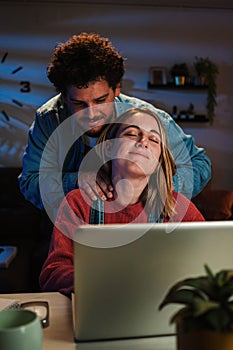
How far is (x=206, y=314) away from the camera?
0.68m

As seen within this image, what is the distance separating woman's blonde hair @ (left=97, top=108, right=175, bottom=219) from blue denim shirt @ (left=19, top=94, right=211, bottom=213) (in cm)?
20

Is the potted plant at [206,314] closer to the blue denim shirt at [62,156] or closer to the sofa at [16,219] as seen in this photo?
the blue denim shirt at [62,156]

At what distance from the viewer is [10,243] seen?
3.62 meters

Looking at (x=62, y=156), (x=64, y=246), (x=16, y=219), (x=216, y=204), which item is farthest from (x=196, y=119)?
(x=64, y=246)

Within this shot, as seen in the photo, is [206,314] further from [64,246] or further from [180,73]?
[180,73]

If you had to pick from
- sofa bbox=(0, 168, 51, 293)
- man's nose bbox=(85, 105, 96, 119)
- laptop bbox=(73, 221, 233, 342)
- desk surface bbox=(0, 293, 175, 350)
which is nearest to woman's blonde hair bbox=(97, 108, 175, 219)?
man's nose bbox=(85, 105, 96, 119)

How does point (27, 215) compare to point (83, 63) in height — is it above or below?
below

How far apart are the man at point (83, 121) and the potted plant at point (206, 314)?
0.88 metres

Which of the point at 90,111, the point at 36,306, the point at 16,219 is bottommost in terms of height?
the point at 16,219

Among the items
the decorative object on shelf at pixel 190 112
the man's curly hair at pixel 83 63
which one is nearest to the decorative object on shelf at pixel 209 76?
the decorative object on shelf at pixel 190 112

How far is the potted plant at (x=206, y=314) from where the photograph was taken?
678 millimetres

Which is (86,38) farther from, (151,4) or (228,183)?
(228,183)

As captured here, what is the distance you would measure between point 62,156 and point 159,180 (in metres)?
0.52

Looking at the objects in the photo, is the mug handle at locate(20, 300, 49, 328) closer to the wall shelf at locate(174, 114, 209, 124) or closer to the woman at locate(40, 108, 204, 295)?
the woman at locate(40, 108, 204, 295)
